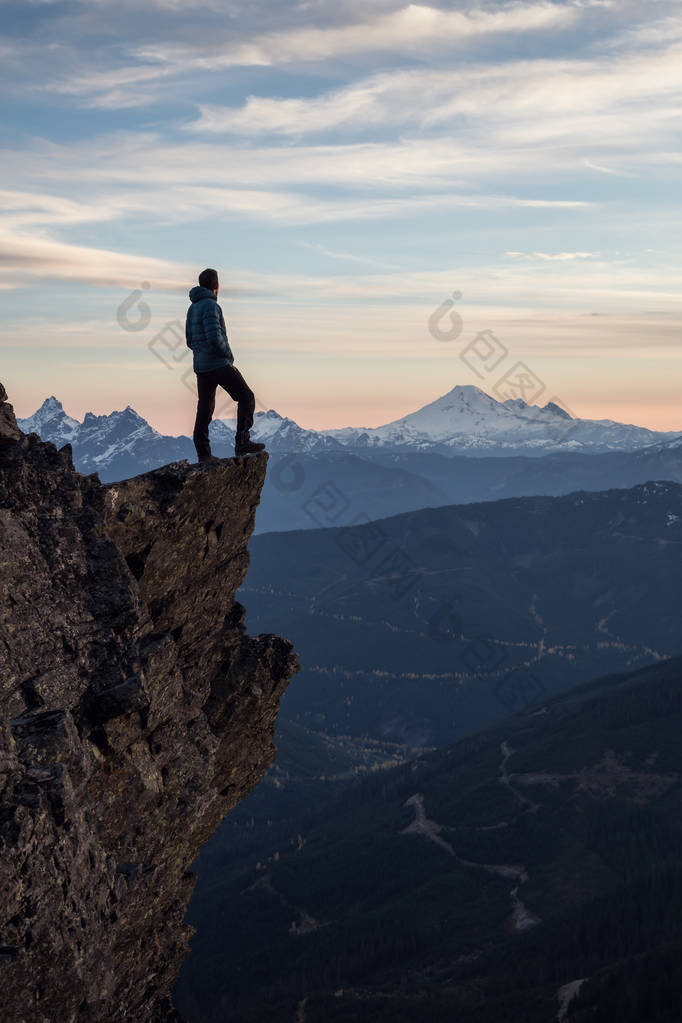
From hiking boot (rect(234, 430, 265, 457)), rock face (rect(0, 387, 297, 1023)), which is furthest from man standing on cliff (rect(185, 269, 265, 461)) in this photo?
rock face (rect(0, 387, 297, 1023))

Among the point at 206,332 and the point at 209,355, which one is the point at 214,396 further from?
the point at 206,332

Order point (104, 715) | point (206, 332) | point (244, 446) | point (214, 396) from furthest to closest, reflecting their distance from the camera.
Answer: point (244, 446)
point (214, 396)
point (206, 332)
point (104, 715)

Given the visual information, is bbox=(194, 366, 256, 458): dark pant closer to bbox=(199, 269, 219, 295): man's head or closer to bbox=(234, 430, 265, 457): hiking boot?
bbox=(234, 430, 265, 457): hiking boot

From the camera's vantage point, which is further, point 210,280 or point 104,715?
point 210,280

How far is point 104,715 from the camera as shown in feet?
103

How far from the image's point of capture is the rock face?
2708 centimetres

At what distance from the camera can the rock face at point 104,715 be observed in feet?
88.8

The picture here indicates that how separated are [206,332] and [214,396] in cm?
303

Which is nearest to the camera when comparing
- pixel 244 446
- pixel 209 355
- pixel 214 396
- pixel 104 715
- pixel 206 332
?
pixel 104 715

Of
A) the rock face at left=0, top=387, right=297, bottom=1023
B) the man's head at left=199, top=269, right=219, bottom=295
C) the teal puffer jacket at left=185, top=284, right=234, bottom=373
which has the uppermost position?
the man's head at left=199, top=269, right=219, bottom=295

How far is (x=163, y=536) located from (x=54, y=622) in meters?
7.53

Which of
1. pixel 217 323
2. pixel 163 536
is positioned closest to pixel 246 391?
pixel 217 323

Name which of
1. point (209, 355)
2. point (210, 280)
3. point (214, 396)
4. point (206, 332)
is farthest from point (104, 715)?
point (210, 280)

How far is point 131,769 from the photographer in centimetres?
3353
